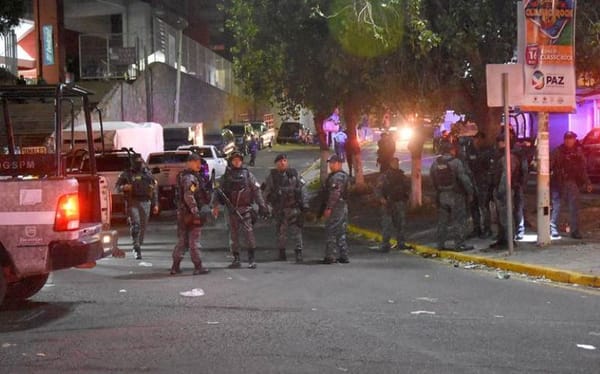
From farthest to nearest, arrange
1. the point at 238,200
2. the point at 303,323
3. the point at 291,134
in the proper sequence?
the point at 291,134 → the point at 238,200 → the point at 303,323

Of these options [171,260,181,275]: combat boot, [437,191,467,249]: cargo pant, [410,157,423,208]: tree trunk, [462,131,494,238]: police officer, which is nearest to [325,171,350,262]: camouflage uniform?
[437,191,467,249]: cargo pant

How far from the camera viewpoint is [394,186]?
13.4 meters

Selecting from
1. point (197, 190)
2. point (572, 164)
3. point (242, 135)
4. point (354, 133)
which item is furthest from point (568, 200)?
point (242, 135)

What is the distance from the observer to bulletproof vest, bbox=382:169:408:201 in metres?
13.4

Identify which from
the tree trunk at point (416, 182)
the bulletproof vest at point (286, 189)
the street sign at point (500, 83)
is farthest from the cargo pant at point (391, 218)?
the tree trunk at point (416, 182)

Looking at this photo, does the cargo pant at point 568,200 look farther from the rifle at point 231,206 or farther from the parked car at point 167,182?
the parked car at point 167,182

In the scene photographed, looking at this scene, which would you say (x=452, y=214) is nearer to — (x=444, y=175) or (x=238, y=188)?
(x=444, y=175)

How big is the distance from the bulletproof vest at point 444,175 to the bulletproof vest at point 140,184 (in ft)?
16.3

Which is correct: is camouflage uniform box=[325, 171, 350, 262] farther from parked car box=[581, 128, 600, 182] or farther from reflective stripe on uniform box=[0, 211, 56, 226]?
parked car box=[581, 128, 600, 182]

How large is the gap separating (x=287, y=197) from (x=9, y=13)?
62.8 ft

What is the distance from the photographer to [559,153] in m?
13.2

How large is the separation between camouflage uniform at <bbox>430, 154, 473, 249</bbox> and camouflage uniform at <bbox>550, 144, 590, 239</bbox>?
163 cm

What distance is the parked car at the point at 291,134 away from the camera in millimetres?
53500

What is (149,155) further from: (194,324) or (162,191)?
(194,324)
